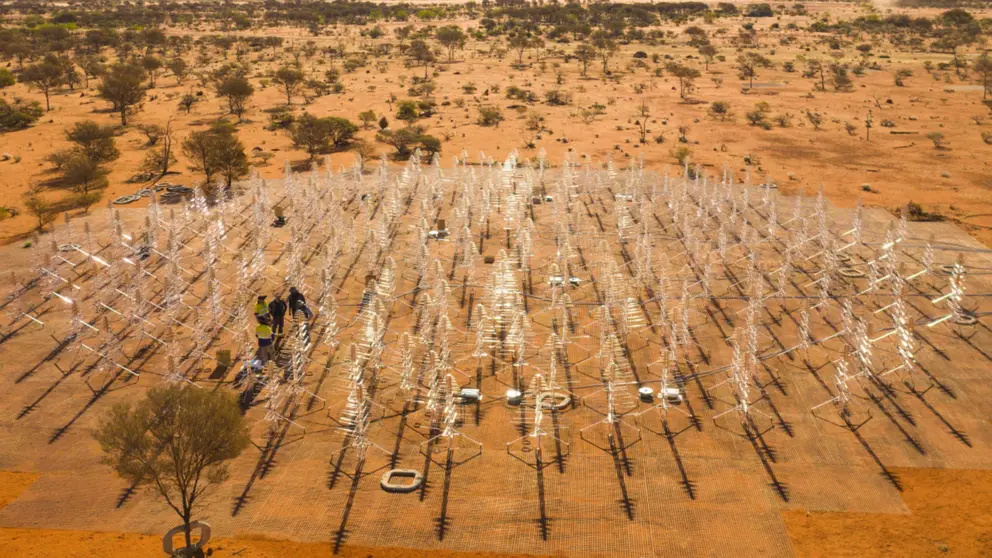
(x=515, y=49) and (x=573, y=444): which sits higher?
(x=515, y=49)

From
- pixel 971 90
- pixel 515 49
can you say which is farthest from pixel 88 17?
pixel 971 90

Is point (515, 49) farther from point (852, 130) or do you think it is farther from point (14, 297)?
point (14, 297)

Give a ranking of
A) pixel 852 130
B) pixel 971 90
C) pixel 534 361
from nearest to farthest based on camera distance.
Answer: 1. pixel 534 361
2. pixel 852 130
3. pixel 971 90

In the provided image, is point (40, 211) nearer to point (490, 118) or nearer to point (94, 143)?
point (94, 143)

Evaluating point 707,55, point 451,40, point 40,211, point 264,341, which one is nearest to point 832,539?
point 264,341

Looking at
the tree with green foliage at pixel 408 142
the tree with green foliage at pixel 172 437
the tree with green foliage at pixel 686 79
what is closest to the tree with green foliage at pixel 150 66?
the tree with green foliage at pixel 408 142

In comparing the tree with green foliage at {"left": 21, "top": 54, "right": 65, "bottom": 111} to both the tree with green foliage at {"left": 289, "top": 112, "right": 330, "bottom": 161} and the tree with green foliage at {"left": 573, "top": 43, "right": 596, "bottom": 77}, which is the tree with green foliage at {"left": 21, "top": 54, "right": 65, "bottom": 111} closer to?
the tree with green foliage at {"left": 289, "top": 112, "right": 330, "bottom": 161}
